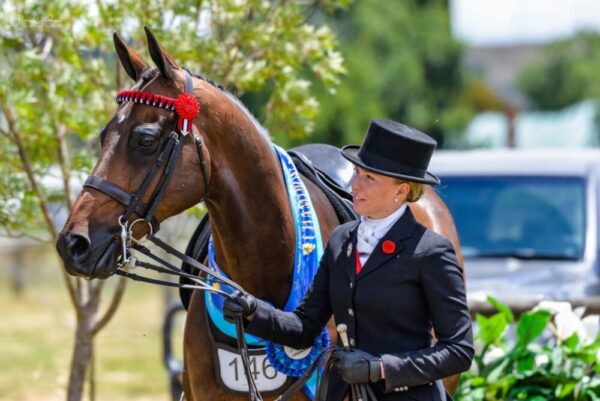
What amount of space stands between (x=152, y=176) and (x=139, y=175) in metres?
0.04

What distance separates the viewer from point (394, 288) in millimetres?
3607

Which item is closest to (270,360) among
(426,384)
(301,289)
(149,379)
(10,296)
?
(301,289)

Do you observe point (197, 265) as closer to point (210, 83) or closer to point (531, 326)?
point (210, 83)

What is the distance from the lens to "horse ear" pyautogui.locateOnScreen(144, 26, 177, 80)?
3.77 meters

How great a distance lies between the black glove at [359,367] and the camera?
354 cm

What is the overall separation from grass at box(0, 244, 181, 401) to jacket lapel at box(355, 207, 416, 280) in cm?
204

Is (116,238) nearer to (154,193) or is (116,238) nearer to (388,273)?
(154,193)

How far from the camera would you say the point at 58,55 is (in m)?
6.09

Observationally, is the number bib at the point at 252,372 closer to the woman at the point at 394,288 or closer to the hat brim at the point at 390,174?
the woman at the point at 394,288

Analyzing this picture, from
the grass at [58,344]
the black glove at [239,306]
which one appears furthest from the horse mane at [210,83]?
the grass at [58,344]

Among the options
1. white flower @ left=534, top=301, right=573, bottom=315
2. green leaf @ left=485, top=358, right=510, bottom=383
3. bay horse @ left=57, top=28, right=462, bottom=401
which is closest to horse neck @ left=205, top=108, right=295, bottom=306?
bay horse @ left=57, top=28, right=462, bottom=401

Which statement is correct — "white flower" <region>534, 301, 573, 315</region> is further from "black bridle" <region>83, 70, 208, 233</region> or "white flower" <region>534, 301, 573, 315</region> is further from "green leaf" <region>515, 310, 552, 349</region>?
"black bridle" <region>83, 70, 208, 233</region>

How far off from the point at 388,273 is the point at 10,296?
16736 millimetres

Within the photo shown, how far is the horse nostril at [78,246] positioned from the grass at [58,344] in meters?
1.83
